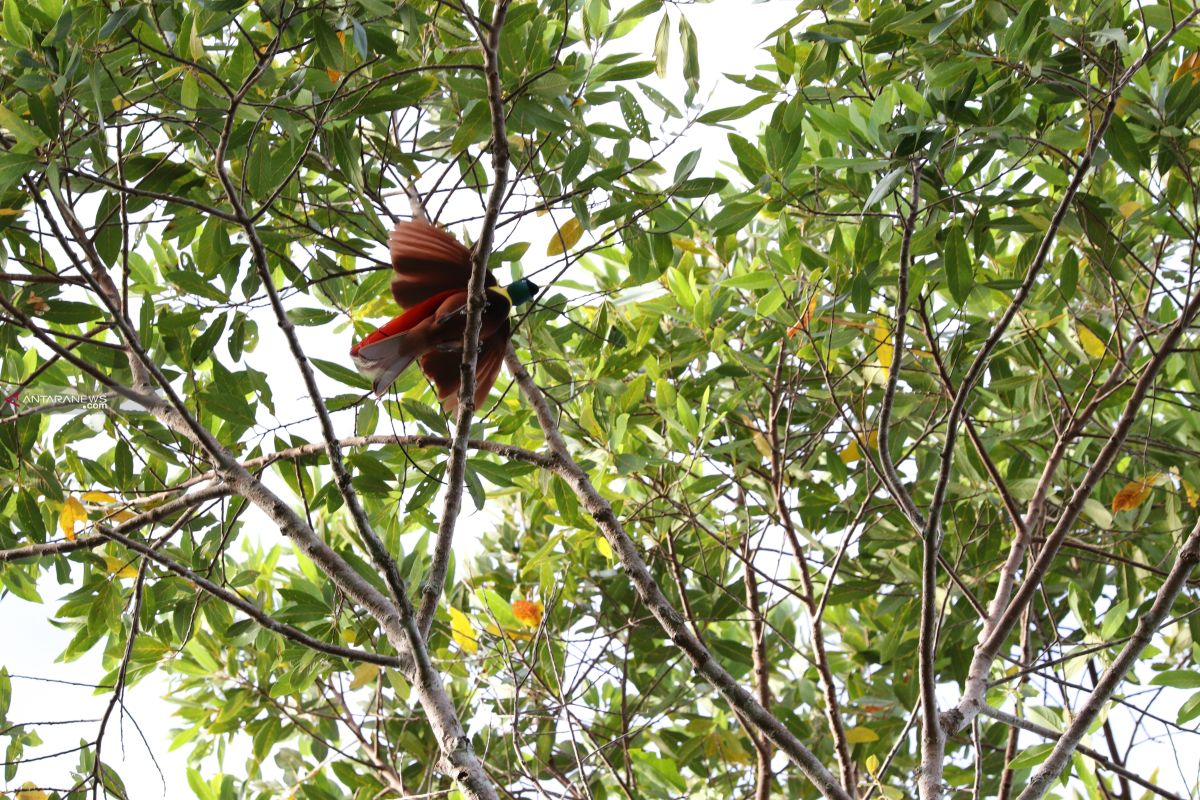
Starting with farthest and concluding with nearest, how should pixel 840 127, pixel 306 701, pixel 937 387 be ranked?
1. pixel 306 701
2. pixel 937 387
3. pixel 840 127

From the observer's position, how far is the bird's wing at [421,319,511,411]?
8.57 feet

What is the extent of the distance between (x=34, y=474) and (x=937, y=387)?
2.15 meters

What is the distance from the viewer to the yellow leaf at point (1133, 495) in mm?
2686

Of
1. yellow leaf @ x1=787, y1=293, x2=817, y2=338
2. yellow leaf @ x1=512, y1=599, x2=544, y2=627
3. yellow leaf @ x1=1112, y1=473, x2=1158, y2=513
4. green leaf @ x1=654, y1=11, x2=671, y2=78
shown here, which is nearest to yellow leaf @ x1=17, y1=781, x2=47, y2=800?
yellow leaf @ x1=512, y1=599, x2=544, y2=627

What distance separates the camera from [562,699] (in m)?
2.42

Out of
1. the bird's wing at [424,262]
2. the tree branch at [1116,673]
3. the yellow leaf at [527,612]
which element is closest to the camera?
the tree branch at [1116,673]

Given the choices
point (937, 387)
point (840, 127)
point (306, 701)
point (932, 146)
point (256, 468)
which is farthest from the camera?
point (306, 701)

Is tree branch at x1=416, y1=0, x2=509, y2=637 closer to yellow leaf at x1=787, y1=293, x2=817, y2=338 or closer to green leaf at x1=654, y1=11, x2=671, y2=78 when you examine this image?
green leaf at x1=654, y1=11, x2=671, y2=78

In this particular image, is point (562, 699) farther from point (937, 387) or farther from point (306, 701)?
point (306, 701)

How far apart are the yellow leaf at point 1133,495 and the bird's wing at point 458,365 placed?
1543 mm

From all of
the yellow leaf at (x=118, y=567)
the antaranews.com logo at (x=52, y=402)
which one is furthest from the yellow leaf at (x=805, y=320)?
the yellow leaf at (x=118, y=567)

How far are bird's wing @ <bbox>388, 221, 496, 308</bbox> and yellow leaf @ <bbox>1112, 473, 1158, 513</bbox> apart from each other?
1.67 metres

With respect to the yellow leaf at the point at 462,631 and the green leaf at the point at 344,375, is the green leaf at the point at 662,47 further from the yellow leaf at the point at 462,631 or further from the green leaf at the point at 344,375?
the yellow leaf at the point at 462,631

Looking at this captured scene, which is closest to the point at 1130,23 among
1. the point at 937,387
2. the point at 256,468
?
the point at 937,387
